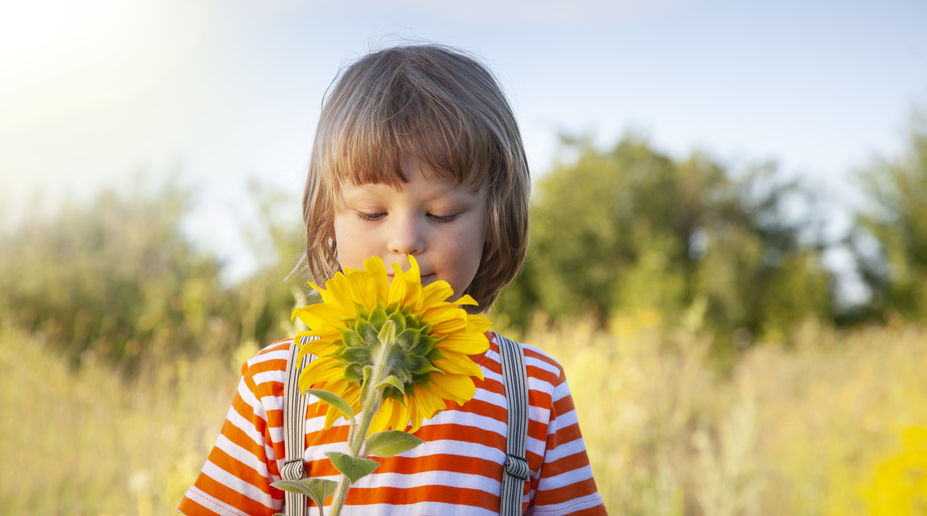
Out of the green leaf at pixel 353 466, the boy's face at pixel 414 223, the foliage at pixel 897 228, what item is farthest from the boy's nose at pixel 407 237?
the foliage at pixel 897 228

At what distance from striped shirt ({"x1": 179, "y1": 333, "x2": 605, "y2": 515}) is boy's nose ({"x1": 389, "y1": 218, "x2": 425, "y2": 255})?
25 centimetres

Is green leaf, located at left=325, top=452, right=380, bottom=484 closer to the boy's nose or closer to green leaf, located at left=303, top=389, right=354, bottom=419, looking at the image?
green leaf, located at left=303, top=389, right=354, bottom=419

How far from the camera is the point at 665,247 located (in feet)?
38.9

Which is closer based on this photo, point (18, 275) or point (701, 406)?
point (701, 406)

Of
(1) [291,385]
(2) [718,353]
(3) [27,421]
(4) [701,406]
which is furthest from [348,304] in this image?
(2) [718,353]

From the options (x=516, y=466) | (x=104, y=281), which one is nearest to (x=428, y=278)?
(x=516, y=466)

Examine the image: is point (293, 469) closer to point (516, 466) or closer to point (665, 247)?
point (516, 466)

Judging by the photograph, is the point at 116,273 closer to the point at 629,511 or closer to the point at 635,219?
the point at 629,511

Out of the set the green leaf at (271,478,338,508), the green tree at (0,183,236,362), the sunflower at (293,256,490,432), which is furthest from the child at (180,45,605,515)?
the green tree at (0,183,236,362)

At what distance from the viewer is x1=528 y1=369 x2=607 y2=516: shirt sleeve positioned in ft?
3.42

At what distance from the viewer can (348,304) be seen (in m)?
0.61

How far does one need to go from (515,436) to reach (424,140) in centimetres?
44

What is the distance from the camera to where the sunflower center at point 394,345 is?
586 mm

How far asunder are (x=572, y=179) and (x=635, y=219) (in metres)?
1.35
